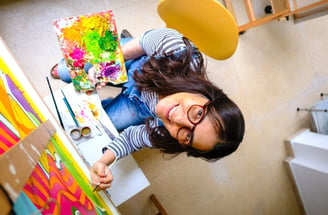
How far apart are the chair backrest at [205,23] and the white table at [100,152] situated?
1.54 ft

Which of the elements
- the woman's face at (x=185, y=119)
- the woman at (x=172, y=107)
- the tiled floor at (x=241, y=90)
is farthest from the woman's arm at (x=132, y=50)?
the tiled floor at (x=241, y=90)

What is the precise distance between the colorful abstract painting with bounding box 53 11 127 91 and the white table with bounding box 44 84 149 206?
6 centimetres

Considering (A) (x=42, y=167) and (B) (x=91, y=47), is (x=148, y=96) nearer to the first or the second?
(B) (x=91, y=47)

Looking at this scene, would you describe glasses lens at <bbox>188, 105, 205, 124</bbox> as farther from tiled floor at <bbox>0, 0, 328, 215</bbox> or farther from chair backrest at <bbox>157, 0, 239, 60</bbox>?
tiled floor at <bbox>0, 0, 328, 215</bbox>

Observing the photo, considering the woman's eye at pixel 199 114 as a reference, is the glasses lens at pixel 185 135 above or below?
below

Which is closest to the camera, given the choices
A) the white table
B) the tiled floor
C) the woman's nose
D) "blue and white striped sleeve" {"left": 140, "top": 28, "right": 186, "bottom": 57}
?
the woman's nose

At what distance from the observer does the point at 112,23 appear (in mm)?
896

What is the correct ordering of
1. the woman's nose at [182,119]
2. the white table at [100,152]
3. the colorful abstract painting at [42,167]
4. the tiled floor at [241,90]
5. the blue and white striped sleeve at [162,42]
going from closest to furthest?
the colorful abstract painting at [42,167] < the woman's nose at [182,119] < the blue and white striped sleeve at [162,42] < the white table at [100,152] < the tiled floor at [241,90]

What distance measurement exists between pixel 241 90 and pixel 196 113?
1.31m

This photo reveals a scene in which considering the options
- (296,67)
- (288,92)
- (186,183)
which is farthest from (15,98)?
(296,67)

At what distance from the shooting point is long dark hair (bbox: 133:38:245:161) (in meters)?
0.74

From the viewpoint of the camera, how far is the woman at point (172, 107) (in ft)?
2.38

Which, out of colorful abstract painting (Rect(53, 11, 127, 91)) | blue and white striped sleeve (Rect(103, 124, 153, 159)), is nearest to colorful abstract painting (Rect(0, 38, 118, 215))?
blue and white striped sleeve (Rect(103, 124, 153, 159))

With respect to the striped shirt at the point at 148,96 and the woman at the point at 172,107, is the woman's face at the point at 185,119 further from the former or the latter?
the striped shirt at the point at 148,96
